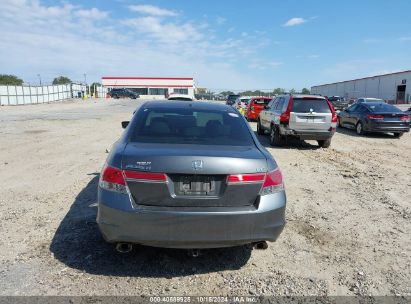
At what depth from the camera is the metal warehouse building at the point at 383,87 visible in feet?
187

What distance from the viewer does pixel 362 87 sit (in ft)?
232

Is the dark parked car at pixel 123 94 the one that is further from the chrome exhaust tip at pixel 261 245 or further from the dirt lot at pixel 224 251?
the chrome exhaust tip at pixel 261 245

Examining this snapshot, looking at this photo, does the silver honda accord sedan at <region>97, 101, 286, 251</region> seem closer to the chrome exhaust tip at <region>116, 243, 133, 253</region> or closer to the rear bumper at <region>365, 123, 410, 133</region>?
the chrome exhaust tip at <region>116, 243, 133, 253</region>

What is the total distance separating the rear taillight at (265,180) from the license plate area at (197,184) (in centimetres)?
13

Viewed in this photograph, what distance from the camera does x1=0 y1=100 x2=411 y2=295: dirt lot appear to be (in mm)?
3430

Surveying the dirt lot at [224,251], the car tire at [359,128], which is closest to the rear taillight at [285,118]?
the dirt lot at [224,251]

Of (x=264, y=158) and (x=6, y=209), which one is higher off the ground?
(x=264, y=158)

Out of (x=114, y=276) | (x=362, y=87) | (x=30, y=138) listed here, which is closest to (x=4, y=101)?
(x=30, y=138)

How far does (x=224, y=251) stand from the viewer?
417cm

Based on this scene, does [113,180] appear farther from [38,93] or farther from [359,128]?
[38,93]

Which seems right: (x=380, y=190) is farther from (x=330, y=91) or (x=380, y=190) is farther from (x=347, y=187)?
(x=330, y=91)

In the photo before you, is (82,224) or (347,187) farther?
(347,187)

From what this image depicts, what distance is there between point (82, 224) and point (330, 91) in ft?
294

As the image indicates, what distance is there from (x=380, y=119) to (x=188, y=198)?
46.8 feet
